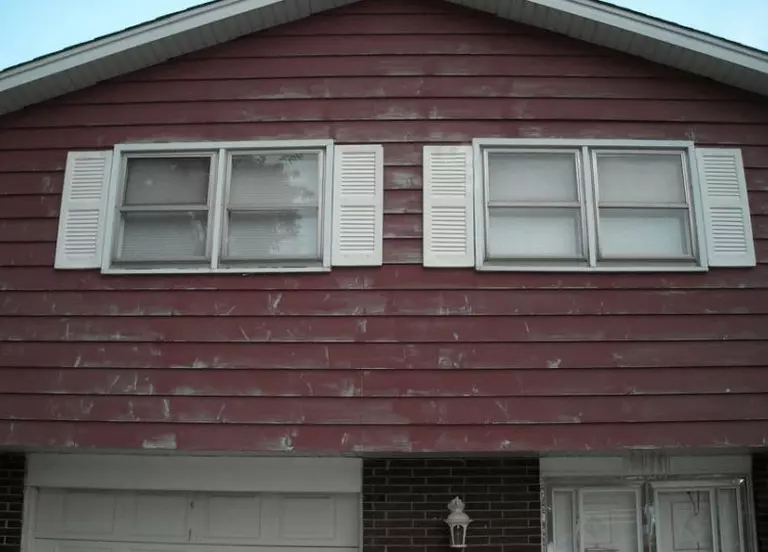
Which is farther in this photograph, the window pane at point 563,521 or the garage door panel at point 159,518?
the garage door panel at point 159,518

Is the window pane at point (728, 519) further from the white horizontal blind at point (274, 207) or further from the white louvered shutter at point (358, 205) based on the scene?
the white horizontal blind at point (274, 207)

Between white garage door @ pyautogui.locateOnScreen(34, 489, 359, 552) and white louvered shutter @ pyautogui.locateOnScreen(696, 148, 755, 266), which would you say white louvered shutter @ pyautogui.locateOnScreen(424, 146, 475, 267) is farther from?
white garage door @ pyautogui.locateOnScreen(34, 489, 359, 552)

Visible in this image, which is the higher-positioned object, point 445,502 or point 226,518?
point 445,502

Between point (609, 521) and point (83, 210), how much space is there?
5244mm

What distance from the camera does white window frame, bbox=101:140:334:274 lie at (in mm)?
6355

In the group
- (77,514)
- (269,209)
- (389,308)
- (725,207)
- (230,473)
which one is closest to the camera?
(389,308)

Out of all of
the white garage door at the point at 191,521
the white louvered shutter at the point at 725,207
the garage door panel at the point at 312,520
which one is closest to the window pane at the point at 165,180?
the white garage door at the point at 191,521

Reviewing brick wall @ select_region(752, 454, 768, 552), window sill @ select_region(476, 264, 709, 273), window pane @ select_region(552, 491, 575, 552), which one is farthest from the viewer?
window pane @ select_region(552, 491, 575, 552)

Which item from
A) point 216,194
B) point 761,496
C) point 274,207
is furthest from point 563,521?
point 216,194

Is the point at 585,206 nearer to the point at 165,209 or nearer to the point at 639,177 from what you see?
the point at 639,177

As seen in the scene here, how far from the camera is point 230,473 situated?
6.83 m

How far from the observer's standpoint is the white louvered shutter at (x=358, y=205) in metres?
6.29

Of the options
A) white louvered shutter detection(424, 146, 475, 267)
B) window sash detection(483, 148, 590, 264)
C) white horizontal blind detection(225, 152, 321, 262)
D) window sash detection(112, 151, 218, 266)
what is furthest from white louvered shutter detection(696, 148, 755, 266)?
window sash detection(112, 151, 218, 266)

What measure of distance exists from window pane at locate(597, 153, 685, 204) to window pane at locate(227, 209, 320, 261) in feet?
8.11
